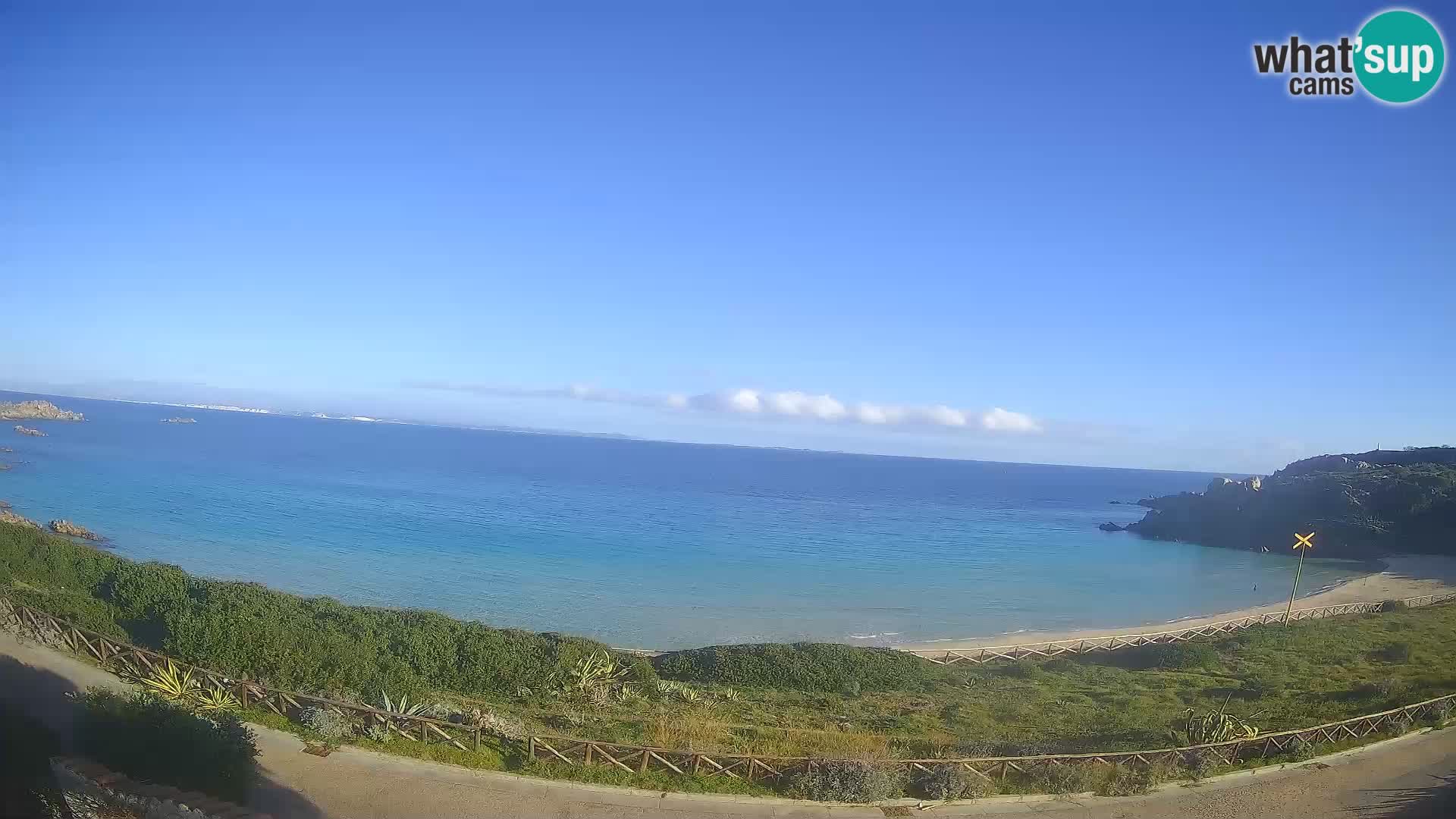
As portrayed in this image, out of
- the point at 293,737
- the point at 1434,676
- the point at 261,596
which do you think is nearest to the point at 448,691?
the point at 293,737

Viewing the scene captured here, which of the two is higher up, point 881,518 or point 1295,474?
point 1295,474

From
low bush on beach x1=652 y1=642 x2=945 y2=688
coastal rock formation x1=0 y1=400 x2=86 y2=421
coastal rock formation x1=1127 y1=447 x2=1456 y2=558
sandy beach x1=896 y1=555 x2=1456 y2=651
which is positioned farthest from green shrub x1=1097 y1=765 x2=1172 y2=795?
coastal rock formation x1=0 y1=400 x2=86 y2=421

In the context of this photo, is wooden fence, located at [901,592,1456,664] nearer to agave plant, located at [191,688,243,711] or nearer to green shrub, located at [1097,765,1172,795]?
green shrub, located at [1097,765,1172,795]

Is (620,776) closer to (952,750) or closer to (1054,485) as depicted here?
(952,750)

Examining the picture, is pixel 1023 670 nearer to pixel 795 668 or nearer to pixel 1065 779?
pixel 795 668

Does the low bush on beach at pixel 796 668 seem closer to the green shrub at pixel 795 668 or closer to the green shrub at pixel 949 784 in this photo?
the green shrub at pixel 795 668

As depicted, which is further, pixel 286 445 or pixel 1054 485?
pixel 1054 485

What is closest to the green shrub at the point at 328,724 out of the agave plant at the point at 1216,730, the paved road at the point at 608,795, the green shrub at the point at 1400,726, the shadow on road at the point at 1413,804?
the paved road at the point at 608,795
